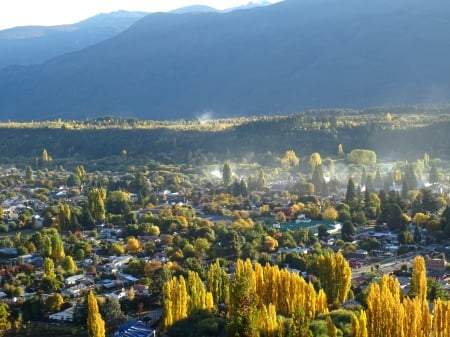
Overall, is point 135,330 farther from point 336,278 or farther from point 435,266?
point 435,266

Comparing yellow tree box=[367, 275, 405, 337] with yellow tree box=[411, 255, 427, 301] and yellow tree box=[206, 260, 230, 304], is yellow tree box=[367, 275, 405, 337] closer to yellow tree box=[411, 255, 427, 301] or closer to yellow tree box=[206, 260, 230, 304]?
yellow tree box=[411, 255, 427, 301]

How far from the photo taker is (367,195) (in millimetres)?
55688

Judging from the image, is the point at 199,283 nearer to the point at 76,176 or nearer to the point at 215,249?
the point at 215,249

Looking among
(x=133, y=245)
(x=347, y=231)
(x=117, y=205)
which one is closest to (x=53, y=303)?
(x=133, y=245)

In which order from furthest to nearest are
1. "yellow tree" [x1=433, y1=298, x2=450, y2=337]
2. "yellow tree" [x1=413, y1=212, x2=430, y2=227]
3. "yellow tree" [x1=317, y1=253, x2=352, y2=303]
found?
"yellow tree" [x1=413, y1=212, x2=430, y2=227] < "yellow tree" [x1=317, y1=253, x2=352, y2=303] < "yellow tree" [x1=433, y1=298, x2=450, y2=337]

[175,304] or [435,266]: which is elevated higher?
[175,304]

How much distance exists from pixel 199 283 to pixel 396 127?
2688 inches

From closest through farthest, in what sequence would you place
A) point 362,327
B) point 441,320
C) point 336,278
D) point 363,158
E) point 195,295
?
point 362,327 → point 441,320 → point 195,295 → point 336,278 → point 363,158

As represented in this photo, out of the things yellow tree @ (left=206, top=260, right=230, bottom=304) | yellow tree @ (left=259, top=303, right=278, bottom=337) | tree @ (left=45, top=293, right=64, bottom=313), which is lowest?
tree @ (left=45, top=293, right=64, bottom=313)

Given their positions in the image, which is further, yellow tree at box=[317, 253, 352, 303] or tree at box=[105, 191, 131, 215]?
tree at box=[105, 191, 131, 215]

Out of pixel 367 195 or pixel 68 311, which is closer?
pixel 68 311

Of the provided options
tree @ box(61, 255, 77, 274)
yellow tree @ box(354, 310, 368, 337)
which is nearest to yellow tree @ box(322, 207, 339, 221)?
tree @ box(61, 255, 77, 274)

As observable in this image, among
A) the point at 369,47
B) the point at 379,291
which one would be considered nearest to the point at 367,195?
the point at 379,291

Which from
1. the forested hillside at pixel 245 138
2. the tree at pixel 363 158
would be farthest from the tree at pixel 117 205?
the tree at pixel 363 158
